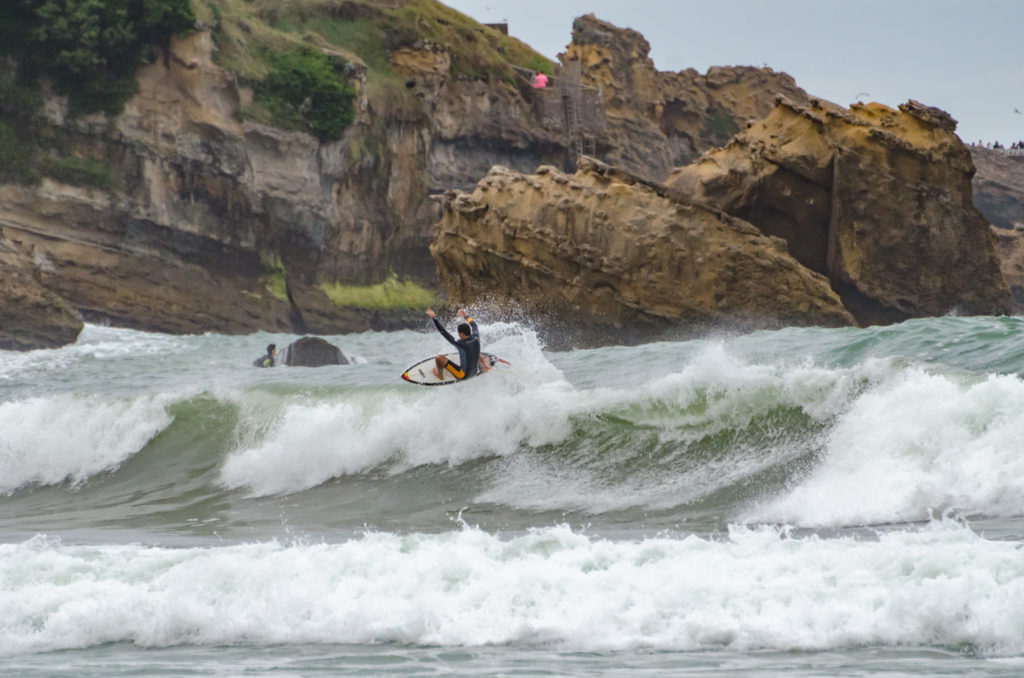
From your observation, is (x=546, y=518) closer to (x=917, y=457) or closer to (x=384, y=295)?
(x=917, y=457)

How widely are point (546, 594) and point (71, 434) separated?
12494 millimetres

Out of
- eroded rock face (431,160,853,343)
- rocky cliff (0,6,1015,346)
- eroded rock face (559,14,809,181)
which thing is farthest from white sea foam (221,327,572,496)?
eroded rock face (559,14,809,181)

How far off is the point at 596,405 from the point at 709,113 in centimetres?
7228

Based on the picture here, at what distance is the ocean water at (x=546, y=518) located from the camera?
7.42 m

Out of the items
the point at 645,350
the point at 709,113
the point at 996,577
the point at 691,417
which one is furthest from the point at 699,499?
the point at 709,113

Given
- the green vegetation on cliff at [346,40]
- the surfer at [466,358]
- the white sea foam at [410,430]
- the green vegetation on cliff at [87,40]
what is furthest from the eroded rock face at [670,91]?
the surfer at [466,358]

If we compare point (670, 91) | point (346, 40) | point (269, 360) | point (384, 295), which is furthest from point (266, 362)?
point (670, 91)

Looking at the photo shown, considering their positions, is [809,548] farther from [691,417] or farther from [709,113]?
[709,113]

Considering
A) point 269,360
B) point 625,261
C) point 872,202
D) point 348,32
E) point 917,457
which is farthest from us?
point 348,32

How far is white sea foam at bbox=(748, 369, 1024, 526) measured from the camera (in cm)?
1088

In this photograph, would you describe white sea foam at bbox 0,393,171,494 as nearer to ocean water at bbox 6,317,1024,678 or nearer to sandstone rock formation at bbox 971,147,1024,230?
ocean water at bbox 6,317,1024,678

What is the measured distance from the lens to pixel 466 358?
15891mm

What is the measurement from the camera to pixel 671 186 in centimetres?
2727

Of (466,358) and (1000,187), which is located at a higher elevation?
(1000,187)
